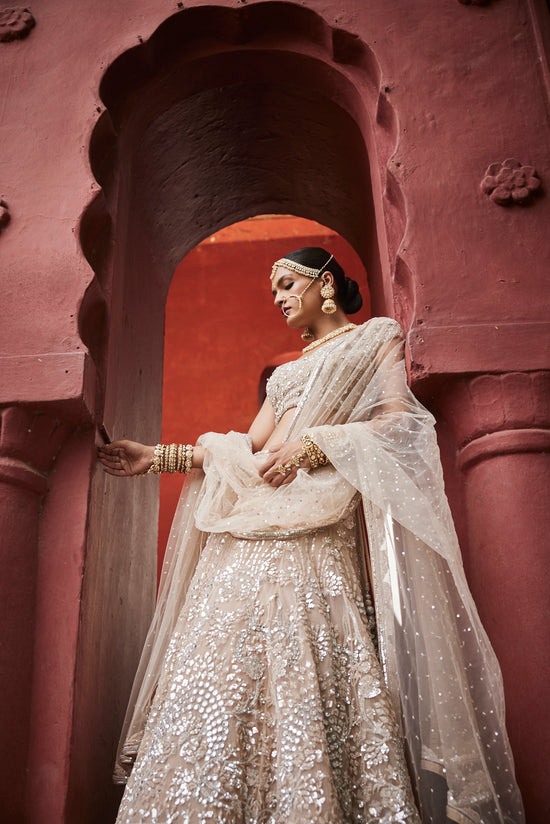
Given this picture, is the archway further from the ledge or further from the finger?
the ledge

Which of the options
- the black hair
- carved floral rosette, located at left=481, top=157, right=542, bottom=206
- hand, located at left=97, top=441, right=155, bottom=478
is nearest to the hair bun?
the black hair

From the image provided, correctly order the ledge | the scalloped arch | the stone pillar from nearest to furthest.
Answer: the stone pillar, the ledge, the scalloped arch

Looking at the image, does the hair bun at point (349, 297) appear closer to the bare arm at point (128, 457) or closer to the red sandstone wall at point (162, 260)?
the red sandstone wall at point (162, 260)

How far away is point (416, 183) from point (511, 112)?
407mm

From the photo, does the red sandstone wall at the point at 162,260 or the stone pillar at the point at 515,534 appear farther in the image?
the red sandstone wall at the point at 162,260

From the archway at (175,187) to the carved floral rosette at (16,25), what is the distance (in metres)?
0.42

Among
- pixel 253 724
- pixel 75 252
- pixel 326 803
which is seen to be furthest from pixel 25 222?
pixel 326 803

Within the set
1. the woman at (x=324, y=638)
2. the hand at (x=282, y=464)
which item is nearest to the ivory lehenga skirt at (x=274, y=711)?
the woman at (x=324, y=638)

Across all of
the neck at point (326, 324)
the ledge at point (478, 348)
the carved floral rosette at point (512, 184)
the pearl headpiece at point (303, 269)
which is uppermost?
the carved floral rosette at point (512, 184)

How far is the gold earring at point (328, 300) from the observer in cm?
249

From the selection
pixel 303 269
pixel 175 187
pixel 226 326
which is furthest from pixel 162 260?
pixel 226 326

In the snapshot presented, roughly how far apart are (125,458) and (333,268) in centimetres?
101

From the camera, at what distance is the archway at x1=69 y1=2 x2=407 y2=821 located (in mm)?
2232

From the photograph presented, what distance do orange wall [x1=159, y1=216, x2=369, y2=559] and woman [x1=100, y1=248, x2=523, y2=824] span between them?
3139 millimetres
